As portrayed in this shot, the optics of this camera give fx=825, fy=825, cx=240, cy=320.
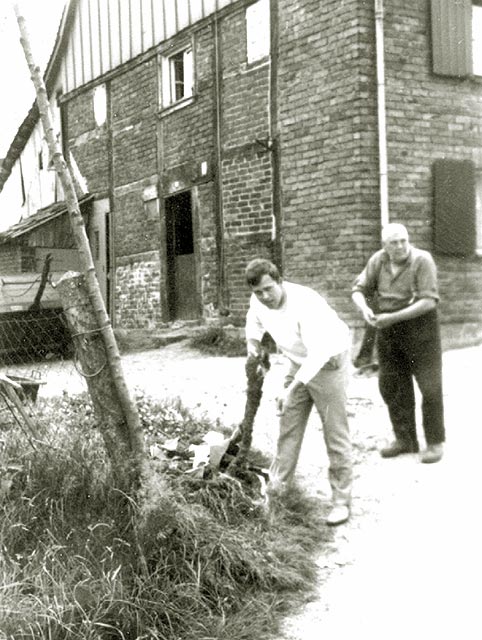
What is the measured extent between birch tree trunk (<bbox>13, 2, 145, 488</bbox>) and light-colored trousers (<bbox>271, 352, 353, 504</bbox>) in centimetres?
121

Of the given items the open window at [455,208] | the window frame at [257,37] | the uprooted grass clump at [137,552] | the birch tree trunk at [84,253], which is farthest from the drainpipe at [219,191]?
the birch tree trunk at [84,253]

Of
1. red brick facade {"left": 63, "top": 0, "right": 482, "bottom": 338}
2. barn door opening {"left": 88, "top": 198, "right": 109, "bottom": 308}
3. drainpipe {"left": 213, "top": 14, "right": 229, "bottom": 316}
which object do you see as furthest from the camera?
barn door opening {"left": 88, "top": 198, "right": 109, "bottom": 308}

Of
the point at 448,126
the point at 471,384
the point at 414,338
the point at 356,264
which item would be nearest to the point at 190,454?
the point at 414,338

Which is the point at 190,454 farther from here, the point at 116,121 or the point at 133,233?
the point at 116,121

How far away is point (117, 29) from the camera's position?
15336 millimetres

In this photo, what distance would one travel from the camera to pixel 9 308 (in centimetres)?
1258

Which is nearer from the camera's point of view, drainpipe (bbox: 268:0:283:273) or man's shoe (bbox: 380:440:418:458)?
man's shoe (bbox: 380:440:418:458)

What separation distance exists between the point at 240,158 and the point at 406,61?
9.45 ft

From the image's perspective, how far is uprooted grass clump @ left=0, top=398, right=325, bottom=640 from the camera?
11.4 ft

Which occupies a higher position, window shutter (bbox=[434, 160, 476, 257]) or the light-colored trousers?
window shutter (bbox=[434, 160, 476, 257])

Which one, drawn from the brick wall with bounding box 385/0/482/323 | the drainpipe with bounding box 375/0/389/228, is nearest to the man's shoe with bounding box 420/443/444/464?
the drainpipe with bounding box 375/0/389/228

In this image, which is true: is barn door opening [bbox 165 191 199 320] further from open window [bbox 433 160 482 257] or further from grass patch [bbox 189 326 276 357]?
open window [bbox 433 160 482 257]

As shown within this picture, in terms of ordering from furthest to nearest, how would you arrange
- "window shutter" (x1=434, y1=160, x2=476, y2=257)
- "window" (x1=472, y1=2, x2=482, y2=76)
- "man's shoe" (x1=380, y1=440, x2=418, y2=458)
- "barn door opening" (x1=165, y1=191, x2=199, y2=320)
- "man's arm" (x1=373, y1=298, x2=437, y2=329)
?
"barn door opening" (x1=165, y1=191, x2=199, y2=320)
"window" (x1=472, y1=2, x2=482, y2=76)
"window shutter" (x1=434, y1=160, x2=476, y2=257)
"man's shoe" (x1=380, y1=440, x2=418, y2=458)
"man's arm" (x1=373, y1=298, x2=437, y2=329)

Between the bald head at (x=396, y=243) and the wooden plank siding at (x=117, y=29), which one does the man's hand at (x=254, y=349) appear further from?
the wooden plank siding at (x=117, y=29)
